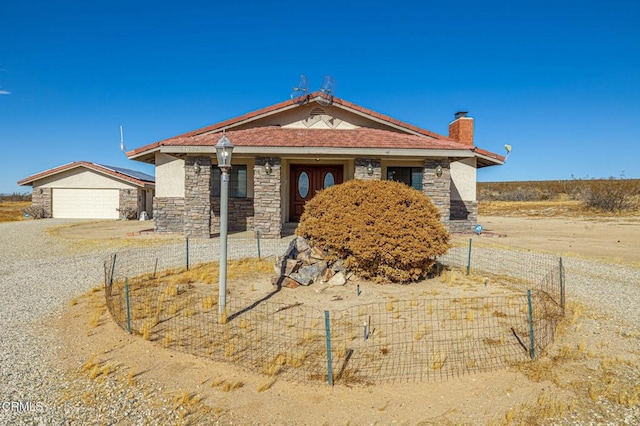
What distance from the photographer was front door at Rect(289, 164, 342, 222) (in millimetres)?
15938

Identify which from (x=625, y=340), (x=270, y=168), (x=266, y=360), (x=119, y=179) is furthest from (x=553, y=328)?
(x=119, y=179)

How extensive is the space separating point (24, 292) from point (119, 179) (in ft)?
64.1

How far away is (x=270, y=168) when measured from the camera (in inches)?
533

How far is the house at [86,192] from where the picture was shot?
2484 cm

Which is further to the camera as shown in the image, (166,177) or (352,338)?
(166,177)

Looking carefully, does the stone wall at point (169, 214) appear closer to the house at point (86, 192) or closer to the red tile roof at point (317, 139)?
the red tile roof at point (317, 139)

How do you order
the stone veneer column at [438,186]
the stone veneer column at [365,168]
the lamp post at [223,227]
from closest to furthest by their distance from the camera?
the lamp post at [223,227] → the stone veneer column at [365,168] → the stone veneer column at [438,186]

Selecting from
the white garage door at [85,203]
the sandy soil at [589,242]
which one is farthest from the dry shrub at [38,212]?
the sandy soil at [589,242]

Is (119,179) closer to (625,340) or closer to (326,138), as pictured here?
(326,138)

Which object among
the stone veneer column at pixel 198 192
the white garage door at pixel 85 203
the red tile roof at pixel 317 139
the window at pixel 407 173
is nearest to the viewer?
the red tile roof at pixel 317 139

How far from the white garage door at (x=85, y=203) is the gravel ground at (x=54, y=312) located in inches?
517

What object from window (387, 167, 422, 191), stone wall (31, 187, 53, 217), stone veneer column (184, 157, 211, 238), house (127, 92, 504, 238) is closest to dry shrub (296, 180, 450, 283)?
house (127, 92, 504, 238)

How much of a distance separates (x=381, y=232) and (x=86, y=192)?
81.2ft

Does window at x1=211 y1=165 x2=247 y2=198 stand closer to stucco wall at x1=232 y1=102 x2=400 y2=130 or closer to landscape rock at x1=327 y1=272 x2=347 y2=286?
stucco wall at x1=232 y1=102 x2=400 y2=130
